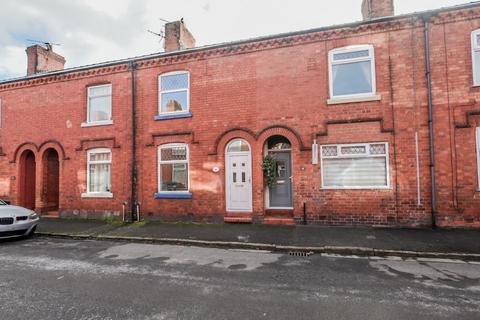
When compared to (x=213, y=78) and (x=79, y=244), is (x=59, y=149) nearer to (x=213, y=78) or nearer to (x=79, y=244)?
(x=79, y=244)

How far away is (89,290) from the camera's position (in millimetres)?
4410

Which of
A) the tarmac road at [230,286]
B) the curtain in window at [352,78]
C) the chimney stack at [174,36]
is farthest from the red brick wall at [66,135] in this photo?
the curtain in window at [352,78]

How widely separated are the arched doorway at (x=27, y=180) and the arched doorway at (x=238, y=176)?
9.94m

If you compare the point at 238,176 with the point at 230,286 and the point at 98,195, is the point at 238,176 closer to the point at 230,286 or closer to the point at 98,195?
the point at 230,286

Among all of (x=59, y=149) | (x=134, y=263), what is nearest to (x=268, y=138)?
(x=134, y=263)

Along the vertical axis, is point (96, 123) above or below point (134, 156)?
above

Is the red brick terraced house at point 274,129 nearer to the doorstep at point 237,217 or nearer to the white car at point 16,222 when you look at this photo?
the doorstep at point 237,217

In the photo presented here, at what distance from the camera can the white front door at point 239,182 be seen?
10070 mm

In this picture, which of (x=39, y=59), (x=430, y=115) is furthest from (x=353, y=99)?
(x=39, y=59)

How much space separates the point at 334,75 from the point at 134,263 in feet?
27.3

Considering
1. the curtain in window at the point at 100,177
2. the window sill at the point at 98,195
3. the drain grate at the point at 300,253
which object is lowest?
the drain grate at the point at 300,253

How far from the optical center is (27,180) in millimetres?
13133

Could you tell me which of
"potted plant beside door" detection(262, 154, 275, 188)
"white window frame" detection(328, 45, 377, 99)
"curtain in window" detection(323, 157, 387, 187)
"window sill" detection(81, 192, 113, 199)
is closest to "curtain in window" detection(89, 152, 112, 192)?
"window sill" detection(81, 192, 113, 199)

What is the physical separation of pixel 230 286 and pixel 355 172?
632 cm
